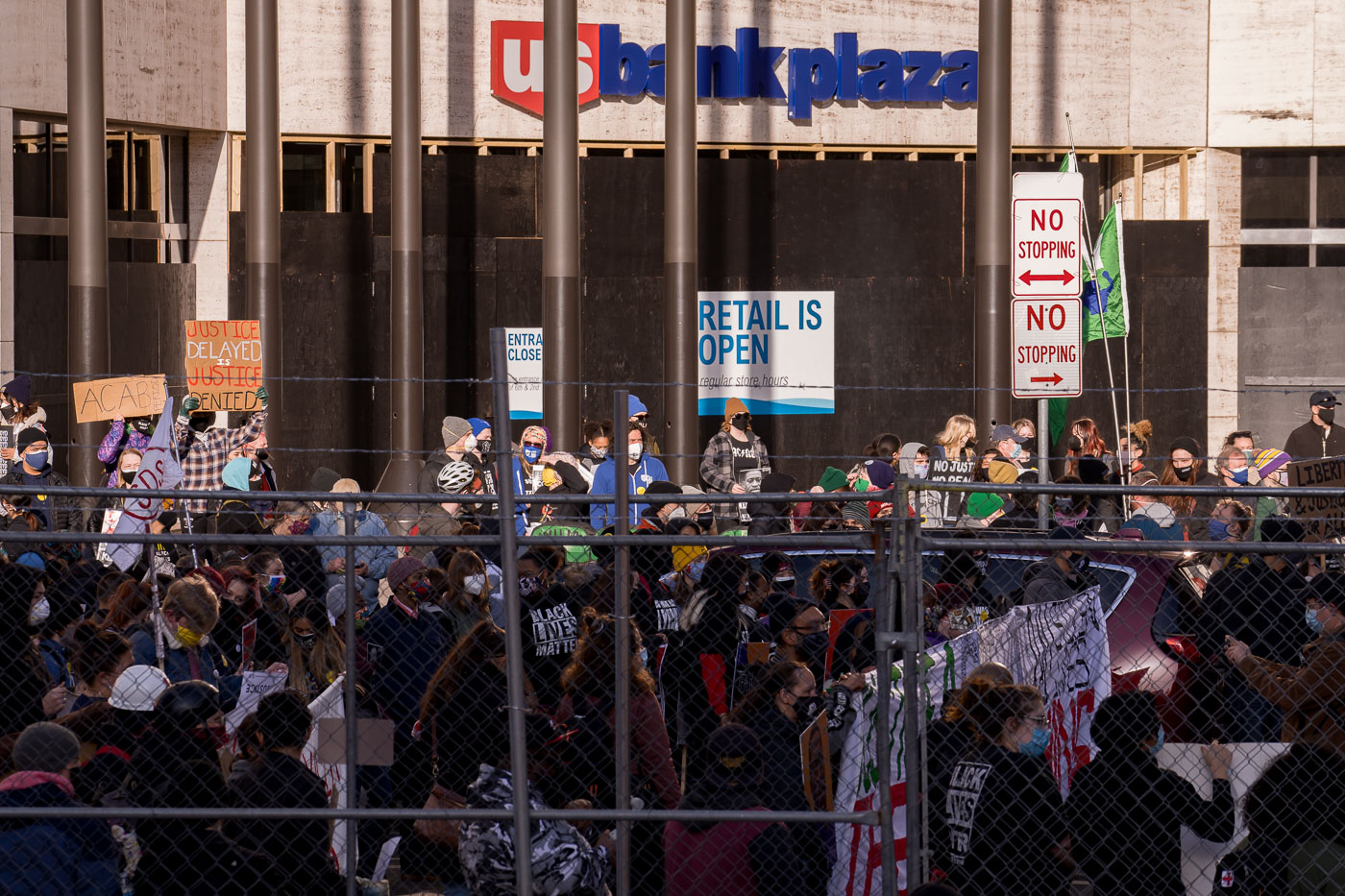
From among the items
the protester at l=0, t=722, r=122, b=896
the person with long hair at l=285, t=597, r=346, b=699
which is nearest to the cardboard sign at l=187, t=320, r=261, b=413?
the person with long hair at l=285, t=597, r=346, b=699

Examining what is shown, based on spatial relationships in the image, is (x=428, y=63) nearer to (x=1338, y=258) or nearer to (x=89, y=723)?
(x=1338, y=258)

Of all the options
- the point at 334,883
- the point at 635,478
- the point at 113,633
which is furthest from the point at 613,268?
the point at 334,883

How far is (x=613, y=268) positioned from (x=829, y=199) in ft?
10.9

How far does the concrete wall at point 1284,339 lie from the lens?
2325 cm

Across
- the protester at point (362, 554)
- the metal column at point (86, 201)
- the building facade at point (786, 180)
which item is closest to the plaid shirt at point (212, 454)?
the protester at point (362, 554)

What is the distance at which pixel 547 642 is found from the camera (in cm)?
773

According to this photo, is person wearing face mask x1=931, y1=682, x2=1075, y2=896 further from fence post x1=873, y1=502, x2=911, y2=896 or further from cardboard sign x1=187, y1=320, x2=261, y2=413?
cardboard sign x1=187, y1=320, x2=261, y2=413

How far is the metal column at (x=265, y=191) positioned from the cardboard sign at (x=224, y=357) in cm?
274

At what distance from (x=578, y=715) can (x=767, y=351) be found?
628 inches

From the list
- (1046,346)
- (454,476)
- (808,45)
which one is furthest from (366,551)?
(808,45)

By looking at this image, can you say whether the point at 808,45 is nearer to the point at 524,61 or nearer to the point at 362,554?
the point at 524,61

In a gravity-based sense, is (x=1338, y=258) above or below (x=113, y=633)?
above

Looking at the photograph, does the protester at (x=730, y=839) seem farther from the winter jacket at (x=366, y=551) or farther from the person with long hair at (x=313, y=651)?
the winter jacket at (x=366, y=551)

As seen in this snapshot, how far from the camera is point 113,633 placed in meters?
7.17
